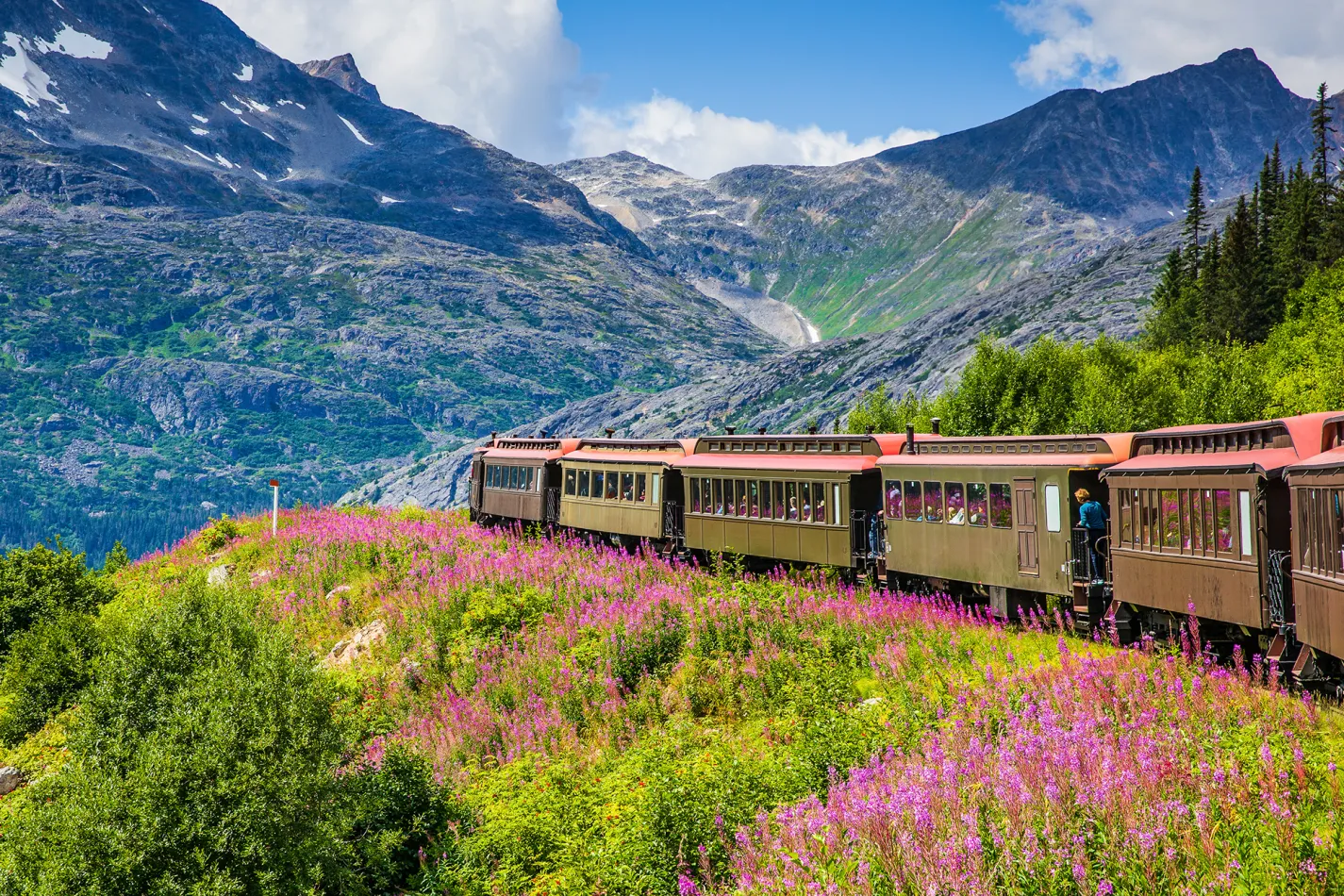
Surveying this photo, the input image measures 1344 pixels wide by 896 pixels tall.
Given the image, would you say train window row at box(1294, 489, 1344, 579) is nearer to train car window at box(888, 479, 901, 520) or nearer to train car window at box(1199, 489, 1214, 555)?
train car window at box(1199, 489, 1214, 555)

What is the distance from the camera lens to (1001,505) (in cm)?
1856

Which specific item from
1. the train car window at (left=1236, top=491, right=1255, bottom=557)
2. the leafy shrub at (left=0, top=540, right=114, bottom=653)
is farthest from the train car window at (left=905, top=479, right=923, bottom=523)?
the leafy shrub at (left=0, top=540, right=114, bottom=653)

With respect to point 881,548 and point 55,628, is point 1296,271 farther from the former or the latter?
point 55,628

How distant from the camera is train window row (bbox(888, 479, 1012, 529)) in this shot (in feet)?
61.0

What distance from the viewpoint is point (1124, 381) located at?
2283 inches

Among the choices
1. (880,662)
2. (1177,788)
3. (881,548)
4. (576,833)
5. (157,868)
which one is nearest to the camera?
(1177,788)

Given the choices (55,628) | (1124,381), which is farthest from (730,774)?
(1124,381)

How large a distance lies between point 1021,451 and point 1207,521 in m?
5.24

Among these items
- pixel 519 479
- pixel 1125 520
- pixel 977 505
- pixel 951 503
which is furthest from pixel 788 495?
pixel 519 479

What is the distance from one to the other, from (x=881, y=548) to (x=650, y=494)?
8.69m

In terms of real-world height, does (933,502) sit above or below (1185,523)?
above

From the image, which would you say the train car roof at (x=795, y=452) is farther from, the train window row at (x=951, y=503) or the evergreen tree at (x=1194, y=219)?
the evergreen tree at (x=1194, y=219)

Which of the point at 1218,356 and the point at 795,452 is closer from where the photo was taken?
the point at 795,452

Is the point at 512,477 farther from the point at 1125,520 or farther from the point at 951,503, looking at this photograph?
the point at 1125,520
